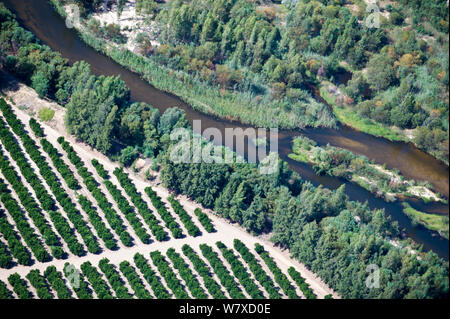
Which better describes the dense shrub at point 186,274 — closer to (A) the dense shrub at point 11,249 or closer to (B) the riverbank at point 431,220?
(A) the dense shrub at point 11,249

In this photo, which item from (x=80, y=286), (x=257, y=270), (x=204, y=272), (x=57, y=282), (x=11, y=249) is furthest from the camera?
(x=257, y=270)

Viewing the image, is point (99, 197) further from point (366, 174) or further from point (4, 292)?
point (366, 174)

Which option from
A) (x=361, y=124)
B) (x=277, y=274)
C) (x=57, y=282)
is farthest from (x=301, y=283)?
(x=361, y=124)

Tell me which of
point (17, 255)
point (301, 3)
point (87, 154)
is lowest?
point (17, 255)

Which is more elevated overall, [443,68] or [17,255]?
[443,68]

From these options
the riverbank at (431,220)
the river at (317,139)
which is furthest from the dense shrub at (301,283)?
the riverbank at (431,220)

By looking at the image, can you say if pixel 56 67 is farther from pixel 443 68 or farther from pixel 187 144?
pixel 443 68

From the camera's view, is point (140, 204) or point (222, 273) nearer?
point (222, 273)

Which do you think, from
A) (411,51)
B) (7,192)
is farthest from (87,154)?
(411,51)
